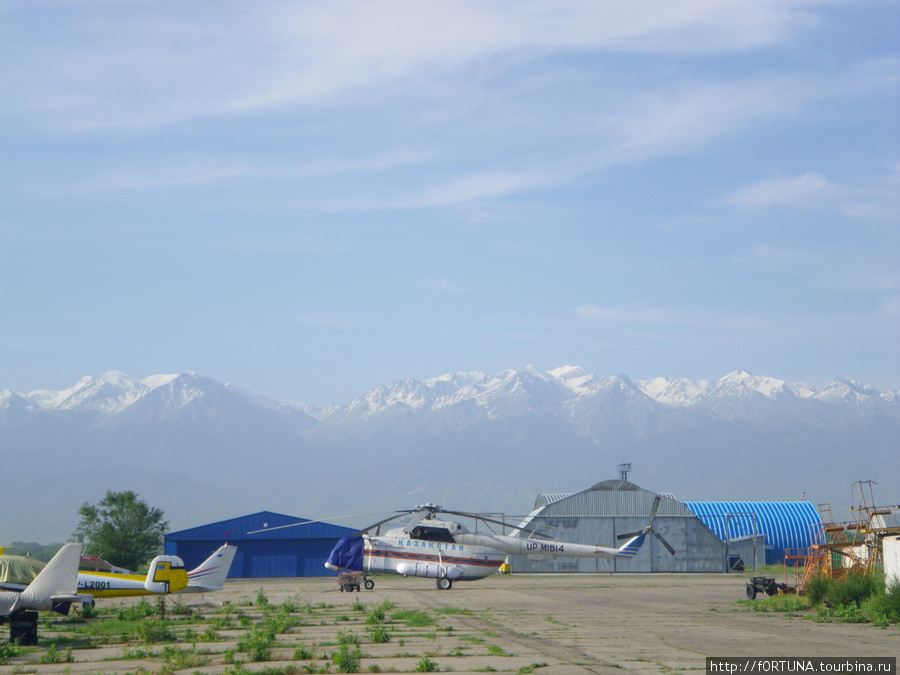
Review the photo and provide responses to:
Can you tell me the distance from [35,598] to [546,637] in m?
11.4

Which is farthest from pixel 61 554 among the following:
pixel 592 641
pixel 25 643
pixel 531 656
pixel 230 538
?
pixel 230 538

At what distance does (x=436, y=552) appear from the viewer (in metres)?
39.9

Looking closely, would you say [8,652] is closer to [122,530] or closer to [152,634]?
[152,634]

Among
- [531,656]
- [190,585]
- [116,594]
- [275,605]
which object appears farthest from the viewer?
[275,605]

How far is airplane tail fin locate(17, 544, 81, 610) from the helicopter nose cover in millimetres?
21908

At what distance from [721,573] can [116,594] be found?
151 ft

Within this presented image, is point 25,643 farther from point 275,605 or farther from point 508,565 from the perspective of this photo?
point 508,565

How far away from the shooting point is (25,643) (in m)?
19.3

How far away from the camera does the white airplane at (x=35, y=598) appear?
19.2 metres

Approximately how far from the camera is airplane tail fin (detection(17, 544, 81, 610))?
1917 cm

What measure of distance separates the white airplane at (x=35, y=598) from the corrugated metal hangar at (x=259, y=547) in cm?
3614

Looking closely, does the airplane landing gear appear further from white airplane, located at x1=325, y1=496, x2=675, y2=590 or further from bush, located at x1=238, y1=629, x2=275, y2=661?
white airplane, located at x1=325, y1=496, x2=675, y2=590

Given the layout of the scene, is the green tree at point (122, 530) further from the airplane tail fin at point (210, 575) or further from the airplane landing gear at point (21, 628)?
the airplane landing gear at point (21, 628)

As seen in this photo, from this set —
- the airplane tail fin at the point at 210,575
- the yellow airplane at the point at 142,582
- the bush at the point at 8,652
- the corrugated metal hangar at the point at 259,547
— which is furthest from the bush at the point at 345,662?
the corrugated metal hangar at the point at 259,547
